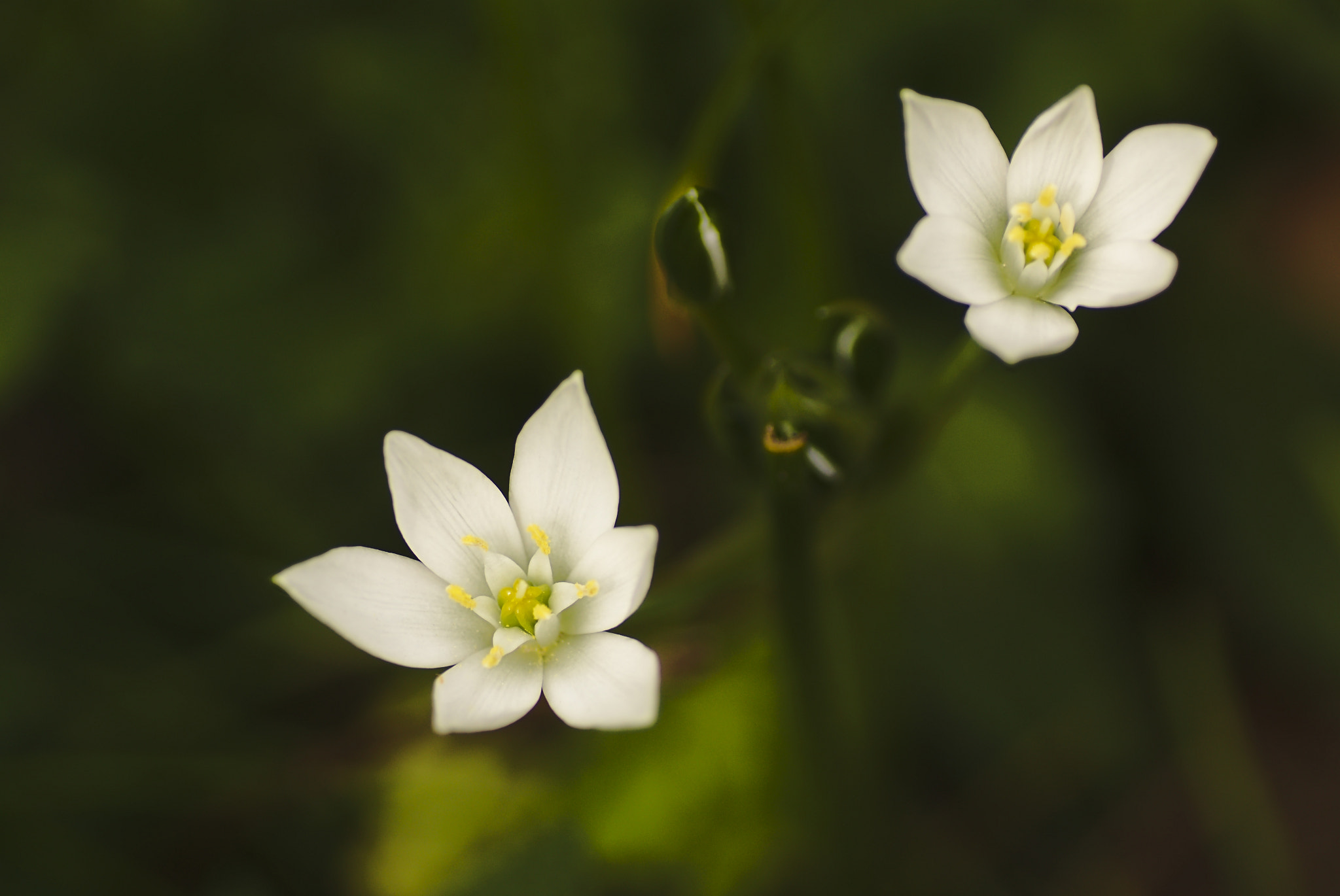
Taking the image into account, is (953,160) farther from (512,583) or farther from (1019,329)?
(512,583)

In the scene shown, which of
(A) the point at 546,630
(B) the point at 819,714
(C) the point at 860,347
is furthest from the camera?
(B) the point at 819,714

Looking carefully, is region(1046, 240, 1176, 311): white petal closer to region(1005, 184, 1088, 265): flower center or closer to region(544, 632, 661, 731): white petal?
region(1005, 184, 1088, 265): flower center

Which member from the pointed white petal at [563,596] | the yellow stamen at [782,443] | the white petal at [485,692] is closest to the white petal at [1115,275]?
the yellow stamen at [782,443]

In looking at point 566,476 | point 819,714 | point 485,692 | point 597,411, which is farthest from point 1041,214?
point 597,411

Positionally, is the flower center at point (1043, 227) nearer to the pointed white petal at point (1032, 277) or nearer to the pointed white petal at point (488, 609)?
the pointed white petal at point (1032, 277)

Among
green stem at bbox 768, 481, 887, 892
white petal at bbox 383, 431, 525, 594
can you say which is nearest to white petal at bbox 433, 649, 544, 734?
white petal at bbox 383, 431, 525, 594

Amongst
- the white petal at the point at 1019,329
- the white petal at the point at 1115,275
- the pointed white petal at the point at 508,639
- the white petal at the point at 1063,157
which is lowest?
the pointed white petal at the point at 508,639

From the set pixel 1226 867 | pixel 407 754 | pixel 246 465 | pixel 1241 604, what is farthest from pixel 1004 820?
pixel 246 465
